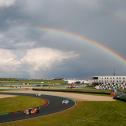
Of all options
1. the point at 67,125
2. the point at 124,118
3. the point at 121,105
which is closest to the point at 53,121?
the point at 67,125

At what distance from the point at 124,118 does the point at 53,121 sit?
1299cm

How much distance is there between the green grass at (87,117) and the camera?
42406mm

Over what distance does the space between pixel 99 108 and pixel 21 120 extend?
21.2 m

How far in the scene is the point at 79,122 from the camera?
142ft

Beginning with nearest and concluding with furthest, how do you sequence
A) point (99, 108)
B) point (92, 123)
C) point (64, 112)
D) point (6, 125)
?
point (6, 125)
point (92, 123)
point (64, 112)
point (99, 108)

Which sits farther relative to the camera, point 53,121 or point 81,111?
point 81,111

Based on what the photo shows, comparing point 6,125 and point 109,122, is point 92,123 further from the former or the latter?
point 6,125

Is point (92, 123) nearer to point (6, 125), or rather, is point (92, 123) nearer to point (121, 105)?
point (6, 125)

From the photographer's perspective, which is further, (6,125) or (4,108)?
(4,108)

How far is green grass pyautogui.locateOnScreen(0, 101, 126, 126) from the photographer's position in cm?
4241

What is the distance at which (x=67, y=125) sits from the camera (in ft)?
135

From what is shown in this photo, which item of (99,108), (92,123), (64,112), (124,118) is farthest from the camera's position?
(99,108)

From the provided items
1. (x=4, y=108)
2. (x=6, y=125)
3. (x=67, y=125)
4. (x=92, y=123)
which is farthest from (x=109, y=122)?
(x=4, y=108)

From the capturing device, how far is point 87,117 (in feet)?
159
